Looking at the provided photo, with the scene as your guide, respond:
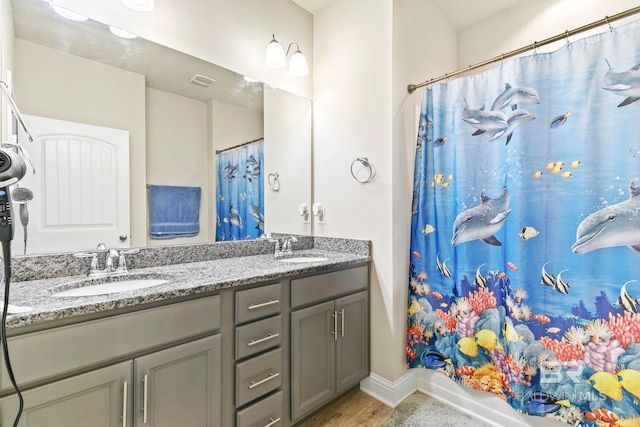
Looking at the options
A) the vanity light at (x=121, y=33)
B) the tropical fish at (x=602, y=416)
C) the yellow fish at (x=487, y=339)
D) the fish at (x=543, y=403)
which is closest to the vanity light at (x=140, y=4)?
the vanity light at (x=121, y=33)

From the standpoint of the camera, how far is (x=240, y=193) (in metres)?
2.10

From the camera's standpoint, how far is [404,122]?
2.02 meters

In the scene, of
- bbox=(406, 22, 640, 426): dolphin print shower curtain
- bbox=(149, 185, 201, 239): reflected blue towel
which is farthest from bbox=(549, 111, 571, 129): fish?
bbox=(149, 185, 201, 239): reflected blue towel

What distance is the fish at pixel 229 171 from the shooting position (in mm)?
1998

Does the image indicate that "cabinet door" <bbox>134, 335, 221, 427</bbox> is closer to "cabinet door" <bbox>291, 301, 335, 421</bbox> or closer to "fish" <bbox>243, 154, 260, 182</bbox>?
"cabinet door" <bbox>291, 301, 335, 421</bbox>

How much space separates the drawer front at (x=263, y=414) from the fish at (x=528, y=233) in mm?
1464

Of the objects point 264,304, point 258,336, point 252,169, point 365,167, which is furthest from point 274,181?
point 258,336

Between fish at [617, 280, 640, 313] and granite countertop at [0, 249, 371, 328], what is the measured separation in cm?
120

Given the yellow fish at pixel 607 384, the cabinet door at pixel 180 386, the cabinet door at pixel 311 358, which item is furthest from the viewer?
the cabinet door at pixel 311 358

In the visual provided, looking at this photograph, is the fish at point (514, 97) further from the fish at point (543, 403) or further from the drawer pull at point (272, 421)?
the drawer pull at point (272, 421)

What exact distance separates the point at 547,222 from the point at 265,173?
171 centimetres

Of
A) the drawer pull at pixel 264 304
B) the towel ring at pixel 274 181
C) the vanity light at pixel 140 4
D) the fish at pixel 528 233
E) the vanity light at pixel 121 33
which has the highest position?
the vanity light at pixel 140 4

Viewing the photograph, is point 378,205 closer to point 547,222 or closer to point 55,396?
point 547,222

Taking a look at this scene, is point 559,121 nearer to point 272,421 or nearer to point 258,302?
point 258,302
